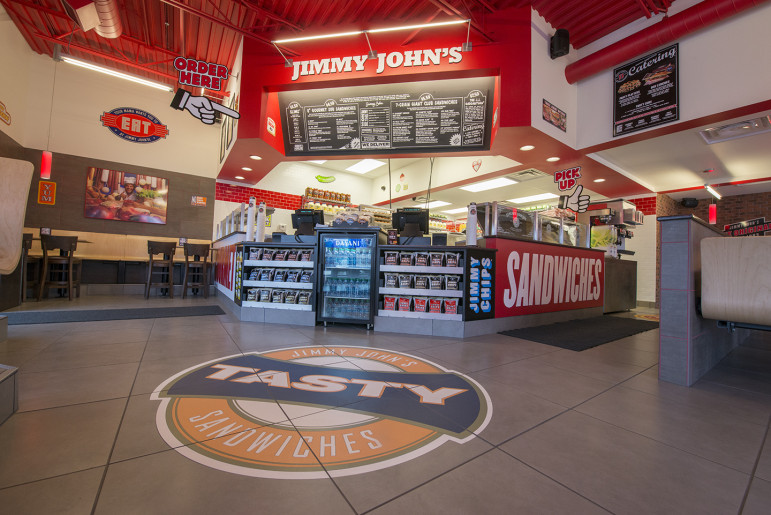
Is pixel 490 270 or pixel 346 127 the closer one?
pixel 490 270

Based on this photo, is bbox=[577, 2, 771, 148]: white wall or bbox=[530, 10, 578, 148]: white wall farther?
bbox=[530, 10, 578, 148]: white wall

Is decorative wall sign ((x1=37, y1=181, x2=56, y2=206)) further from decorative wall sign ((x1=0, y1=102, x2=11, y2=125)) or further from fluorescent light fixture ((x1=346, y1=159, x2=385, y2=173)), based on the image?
fluorescent light fixture ((x1=346, y1=159, x2=385, y2=173))

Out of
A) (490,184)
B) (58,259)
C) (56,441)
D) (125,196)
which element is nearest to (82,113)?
(125,196)

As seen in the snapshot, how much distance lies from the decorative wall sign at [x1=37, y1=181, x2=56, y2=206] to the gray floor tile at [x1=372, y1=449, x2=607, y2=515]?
1022 cm

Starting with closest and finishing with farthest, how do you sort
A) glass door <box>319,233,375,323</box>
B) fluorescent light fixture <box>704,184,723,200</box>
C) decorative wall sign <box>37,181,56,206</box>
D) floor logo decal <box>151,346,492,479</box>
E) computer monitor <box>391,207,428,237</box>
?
1. floor logo decal <box>151,346,492,479</box>
2. glass door <box>319,233,375,323</box>
3. computer monitor <box>391,207,428,237</box>
4. decorative wall sign <box>37,181,56,206</box>
5. fluorescent light fixture <box>704,184,723,200</box>

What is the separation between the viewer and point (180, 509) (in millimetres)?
1009

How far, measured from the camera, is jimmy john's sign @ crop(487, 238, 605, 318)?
4445 millimetres

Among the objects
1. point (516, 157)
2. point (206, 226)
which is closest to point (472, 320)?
point (516, 157)

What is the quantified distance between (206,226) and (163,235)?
1057 millimetres

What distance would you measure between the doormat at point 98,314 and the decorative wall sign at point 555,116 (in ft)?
20.3

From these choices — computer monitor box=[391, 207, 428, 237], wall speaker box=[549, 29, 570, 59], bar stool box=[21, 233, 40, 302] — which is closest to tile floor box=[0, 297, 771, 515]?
computer monitor box=[391, 207, 428, 237]

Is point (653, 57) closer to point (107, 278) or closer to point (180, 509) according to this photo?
point (180, 509)

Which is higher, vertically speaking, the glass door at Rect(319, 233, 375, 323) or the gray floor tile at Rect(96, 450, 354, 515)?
the glass door at Rect(319, 233, 375, 323)

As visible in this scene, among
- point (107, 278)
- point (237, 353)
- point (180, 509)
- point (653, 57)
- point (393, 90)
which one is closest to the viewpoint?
point (180, 509)
